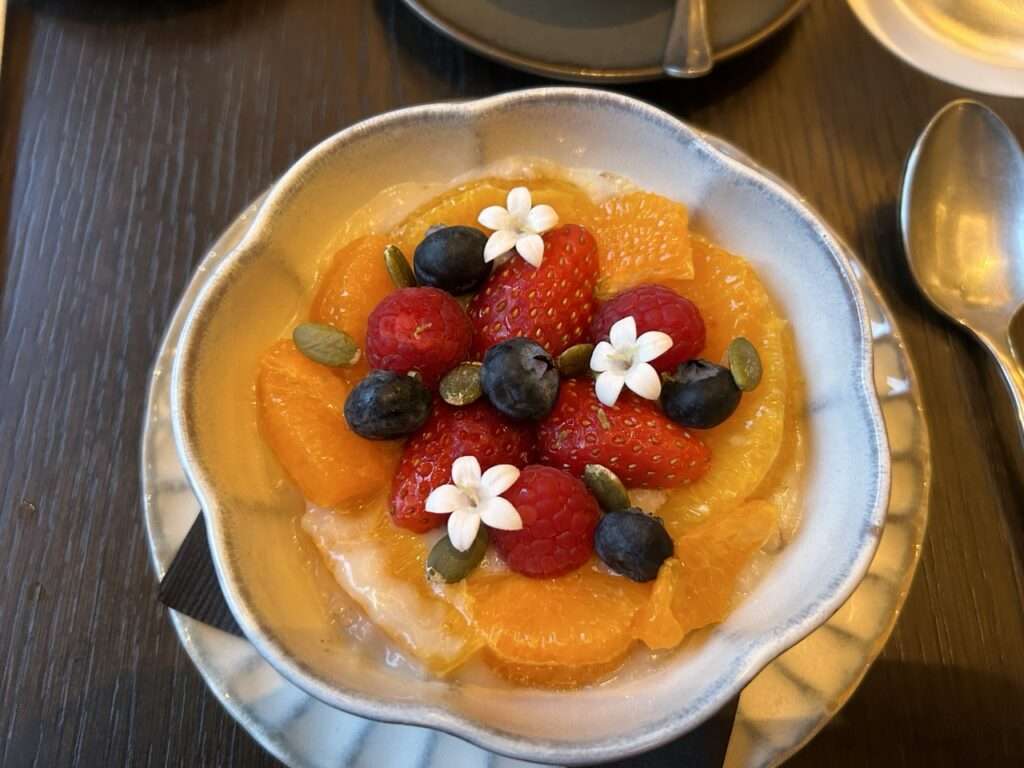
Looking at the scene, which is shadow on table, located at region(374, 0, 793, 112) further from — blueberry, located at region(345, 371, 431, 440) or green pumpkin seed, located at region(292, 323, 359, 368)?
blueberry, located at region(345, 371, 431, 440)

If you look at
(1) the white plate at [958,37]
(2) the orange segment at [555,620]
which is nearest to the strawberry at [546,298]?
(2) the orange segment at [555,620]

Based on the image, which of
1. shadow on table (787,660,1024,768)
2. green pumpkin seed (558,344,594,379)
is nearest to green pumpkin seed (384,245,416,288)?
green pumpkin seed (558,344,594,379)

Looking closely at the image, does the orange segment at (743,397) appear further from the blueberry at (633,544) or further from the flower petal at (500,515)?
the flower petal at (500,515)

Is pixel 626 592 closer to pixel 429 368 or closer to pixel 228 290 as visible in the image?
pixel 429 368

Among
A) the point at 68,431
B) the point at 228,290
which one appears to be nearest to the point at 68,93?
the point at 68,431

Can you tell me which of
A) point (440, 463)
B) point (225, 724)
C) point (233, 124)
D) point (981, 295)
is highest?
point (233, 124)

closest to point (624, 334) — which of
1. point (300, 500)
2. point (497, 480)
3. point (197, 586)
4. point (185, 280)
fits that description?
point (497, 480)
